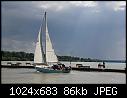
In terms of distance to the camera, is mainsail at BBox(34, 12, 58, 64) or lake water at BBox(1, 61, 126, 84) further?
mainsail at BBox(34, 12, 58, 64)

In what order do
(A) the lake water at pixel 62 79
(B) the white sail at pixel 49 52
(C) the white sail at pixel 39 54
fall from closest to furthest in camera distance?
1. (A) the lake water at pixel 62 79
2. (C) the white sail at pixel 39 54
3. (B) the white sail at pixel 49 52

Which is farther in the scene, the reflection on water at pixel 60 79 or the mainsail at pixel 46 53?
the mainsail at pixel 46 53

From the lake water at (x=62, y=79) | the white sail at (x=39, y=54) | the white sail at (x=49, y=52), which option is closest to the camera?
the lake water at (x=62, y=79)

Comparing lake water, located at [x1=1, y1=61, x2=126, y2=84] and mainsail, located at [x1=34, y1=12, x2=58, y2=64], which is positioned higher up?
mainsail, located at [x1=34, y1=12, x2=58, y2=64]

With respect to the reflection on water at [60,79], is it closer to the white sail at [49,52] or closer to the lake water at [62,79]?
the lake water at [62,79]

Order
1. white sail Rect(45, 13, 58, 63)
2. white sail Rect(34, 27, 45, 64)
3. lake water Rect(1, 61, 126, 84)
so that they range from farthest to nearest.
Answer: white sail Rect(45, 13, 58, 63) < white sail Rect(34, 27, 45, 64) < lake water Rect(1, 61, 126, 84)

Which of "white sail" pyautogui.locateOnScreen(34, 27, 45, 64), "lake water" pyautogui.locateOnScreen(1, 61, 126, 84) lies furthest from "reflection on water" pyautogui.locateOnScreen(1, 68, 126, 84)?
"white sail" pyautogui.locateOnScreen(34, 27, 45, 64)

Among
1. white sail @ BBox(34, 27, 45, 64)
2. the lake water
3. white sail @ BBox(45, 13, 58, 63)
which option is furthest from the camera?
white sail @ BBox(45, 13, 58, 63)

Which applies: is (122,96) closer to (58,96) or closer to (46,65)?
(58,96)

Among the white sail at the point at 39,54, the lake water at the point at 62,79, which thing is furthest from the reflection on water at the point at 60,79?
the white sail at the point at 39,54

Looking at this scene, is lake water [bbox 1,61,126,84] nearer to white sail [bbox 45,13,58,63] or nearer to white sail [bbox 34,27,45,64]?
white sail [bbox 34,27,45,64]

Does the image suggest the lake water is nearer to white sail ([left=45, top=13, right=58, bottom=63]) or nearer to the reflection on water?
the reflection on water

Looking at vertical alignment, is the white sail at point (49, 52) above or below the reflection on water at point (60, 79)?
above

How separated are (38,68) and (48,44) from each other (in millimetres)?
4940
